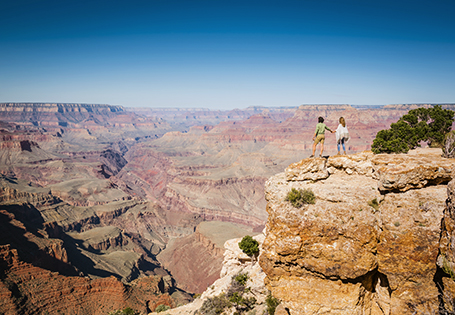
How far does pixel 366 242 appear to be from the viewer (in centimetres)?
1080

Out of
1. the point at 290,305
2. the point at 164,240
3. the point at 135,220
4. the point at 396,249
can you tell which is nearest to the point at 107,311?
the point at 290,305

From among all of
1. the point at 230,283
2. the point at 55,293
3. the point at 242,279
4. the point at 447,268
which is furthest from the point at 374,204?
the point at 55,293

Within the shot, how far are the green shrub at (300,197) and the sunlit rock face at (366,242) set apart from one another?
22 centimetres

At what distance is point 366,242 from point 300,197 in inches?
128

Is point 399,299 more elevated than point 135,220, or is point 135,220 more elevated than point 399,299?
point 399,299

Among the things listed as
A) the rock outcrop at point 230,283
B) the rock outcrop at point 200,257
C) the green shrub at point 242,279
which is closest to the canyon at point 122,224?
the rock outcrop at point 200,257

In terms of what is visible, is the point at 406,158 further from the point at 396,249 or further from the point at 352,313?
the point at 352,313

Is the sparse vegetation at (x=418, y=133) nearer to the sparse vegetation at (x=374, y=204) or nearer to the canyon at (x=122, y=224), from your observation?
the canyon at (x=122, y=224)

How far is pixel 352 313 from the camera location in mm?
11391

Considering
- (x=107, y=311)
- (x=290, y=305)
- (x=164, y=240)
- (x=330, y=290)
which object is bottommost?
(x=164, y=240)

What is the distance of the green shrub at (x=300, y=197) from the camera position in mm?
11984

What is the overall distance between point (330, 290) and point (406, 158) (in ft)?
22.6

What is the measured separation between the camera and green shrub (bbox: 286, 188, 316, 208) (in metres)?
12.0

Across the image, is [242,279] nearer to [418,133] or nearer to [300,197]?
[300,197]
